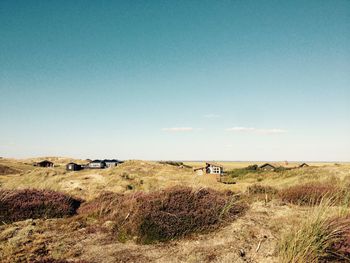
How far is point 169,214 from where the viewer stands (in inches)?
375

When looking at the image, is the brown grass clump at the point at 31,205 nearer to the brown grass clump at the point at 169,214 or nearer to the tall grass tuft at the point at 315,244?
the brown grass clump at the point at 169,214

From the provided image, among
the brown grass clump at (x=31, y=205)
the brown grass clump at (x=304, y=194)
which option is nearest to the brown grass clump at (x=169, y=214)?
the brown grass clump at (x=31, y=205)

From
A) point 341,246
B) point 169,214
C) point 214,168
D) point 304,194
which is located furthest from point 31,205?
point 214,168

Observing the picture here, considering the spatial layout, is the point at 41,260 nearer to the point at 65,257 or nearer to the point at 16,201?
the point at 65,257

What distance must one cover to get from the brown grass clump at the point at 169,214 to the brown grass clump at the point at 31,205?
50.0 inches

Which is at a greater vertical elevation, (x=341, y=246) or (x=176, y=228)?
(x=341, y=246)

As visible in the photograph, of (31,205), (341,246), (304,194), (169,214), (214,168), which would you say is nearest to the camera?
(341,246)

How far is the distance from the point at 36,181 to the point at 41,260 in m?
27.2

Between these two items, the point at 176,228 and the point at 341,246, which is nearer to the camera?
the point at 341,246

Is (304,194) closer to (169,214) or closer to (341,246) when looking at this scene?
(341,246)

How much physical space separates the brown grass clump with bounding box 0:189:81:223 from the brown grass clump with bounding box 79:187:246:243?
4.16 ft

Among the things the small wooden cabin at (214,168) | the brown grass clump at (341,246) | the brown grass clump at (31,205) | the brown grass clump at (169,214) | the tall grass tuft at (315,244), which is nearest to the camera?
the tall grass tuft at (315,244)

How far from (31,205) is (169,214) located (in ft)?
23.2

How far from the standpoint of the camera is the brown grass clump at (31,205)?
11.6 meters
